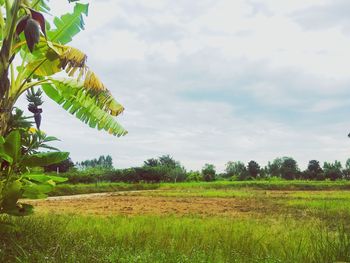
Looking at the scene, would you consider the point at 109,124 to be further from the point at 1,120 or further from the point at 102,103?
the point at 1,120

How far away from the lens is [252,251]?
14.7 feet

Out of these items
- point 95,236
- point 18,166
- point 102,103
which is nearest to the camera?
point 18,166

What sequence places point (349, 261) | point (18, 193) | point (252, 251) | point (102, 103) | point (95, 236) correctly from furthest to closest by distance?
point (102, 103), point (95, 236), point (252, 251), point (18, 193), point (349, 261)

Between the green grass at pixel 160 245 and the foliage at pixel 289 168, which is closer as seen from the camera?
the green grass at pixel 160 245

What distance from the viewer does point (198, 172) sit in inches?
1625

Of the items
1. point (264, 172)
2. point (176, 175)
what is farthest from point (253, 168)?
point (176, 175)

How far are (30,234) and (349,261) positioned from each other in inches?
121

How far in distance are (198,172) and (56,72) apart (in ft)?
118

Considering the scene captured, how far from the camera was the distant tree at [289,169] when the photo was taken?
43750 millimetres

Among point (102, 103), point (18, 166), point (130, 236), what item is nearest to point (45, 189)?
point (18, 166)

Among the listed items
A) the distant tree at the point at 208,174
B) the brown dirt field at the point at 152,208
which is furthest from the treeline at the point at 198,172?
the brown dirt field at the point at 152,208

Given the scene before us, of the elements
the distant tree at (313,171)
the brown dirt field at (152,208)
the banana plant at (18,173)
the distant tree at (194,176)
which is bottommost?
the brown dirt field at (152,208)

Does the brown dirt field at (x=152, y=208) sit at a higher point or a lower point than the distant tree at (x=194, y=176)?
lower

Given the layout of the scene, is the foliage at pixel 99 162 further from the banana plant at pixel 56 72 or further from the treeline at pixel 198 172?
the banana plant at pixel 56 72
